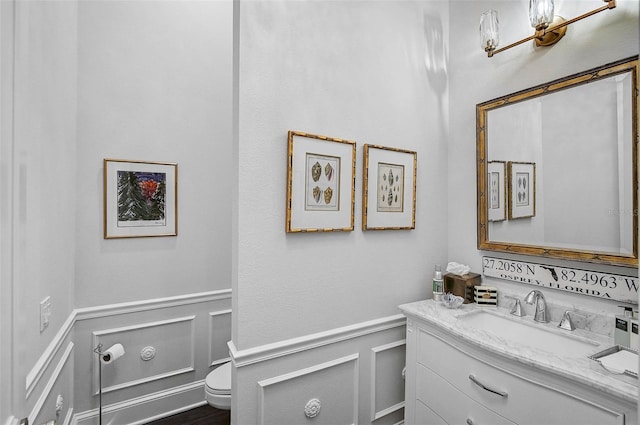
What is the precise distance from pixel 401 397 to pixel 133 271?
2.02 m

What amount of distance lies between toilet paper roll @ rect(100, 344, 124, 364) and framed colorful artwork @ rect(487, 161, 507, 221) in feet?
8.16

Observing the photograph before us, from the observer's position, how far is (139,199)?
2.24m

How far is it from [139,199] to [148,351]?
43.5 inches

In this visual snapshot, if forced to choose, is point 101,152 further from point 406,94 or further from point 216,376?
point 406,94

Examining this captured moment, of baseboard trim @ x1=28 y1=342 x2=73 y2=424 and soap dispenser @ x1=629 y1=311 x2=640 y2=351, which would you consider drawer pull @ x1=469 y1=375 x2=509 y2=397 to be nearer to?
soap dispenser @ x1=629 y1=311 x2=640 y2=351

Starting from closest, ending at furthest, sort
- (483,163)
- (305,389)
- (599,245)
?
(599,245) → (305,389) → (483,163)

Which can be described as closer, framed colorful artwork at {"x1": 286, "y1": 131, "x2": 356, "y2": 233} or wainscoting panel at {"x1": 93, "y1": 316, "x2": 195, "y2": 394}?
framed colorful artwork at {"x1": 286, "y1": 131, "x2": 356, "y2": 233}

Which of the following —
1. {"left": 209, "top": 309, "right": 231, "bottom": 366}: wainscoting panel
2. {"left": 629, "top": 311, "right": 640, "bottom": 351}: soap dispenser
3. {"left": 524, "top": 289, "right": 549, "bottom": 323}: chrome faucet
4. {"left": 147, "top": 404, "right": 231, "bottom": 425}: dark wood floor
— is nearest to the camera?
{"left": 629, "top": 311, "right": 640, "bottom": 351}: soap dispenser

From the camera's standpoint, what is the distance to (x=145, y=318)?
2254 millimetres

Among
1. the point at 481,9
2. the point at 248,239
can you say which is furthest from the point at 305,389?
the point at 481,9

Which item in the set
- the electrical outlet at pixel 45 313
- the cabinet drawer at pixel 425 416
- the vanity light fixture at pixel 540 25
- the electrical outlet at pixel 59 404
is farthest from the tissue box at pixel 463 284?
the electrical outlet at pixel 59 404

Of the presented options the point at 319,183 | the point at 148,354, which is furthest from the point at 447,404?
the point at 148,354

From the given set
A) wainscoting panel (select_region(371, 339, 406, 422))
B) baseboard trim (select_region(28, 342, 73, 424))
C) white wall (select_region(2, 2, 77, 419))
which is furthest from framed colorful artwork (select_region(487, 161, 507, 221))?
baseboard trim (select_region(28, 342, 73, 424))

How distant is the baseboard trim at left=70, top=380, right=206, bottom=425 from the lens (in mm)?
2076
